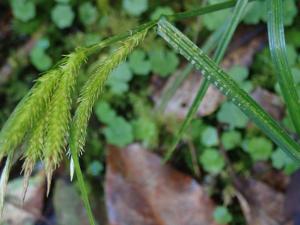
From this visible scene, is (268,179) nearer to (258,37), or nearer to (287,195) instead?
(287,195)

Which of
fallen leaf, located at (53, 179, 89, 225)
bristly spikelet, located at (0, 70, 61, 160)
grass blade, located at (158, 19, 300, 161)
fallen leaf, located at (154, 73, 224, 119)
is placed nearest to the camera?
bristly spikelet, located at (0, 70, 61, 160)

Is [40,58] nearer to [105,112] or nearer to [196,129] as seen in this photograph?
[105,112]

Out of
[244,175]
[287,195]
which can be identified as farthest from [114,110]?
[287,195]

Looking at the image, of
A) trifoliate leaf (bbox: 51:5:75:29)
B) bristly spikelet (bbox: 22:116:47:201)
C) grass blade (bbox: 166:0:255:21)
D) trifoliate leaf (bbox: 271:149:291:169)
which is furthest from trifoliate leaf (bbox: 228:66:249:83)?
bristly spikelet (bbox: 22:116:47:201)

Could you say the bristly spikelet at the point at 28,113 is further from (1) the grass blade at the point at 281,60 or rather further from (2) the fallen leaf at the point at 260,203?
(2) the fallen leaf at the point at 260,203

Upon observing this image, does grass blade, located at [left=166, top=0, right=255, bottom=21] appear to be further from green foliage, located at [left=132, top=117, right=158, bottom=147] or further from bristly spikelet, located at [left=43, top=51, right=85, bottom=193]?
green foliage, located at [left=132, top=117, right=158, bottom=147]

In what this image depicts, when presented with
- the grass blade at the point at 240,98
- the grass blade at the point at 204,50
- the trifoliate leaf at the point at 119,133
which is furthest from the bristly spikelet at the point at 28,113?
the trifoliate leaf at the point at 119,133
